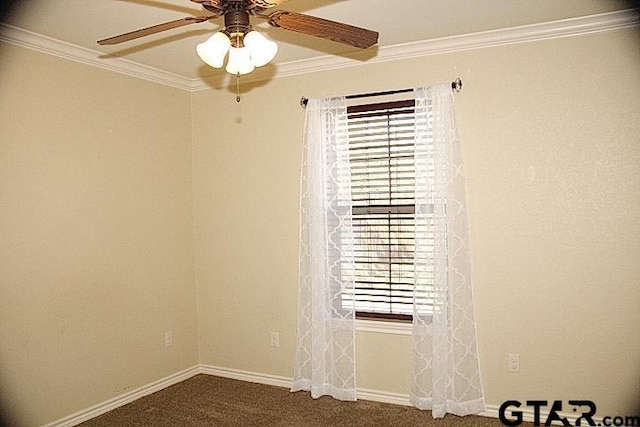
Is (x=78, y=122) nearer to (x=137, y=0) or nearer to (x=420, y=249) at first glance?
(x=137, y=0)

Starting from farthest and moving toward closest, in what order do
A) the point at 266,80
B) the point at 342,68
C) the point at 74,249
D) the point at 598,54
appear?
the point at 266,80 → the point at 342,68 → the point at 74,249 → the point at 598,54

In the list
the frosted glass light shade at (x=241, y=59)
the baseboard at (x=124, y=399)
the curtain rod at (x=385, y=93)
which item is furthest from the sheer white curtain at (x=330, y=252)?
the frosted glass light shade at (x=241, y=59)

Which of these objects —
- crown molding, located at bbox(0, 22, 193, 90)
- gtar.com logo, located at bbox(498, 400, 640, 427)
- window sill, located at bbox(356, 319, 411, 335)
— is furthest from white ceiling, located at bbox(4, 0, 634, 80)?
gtar.com logo, located at bbox(498, 400, 640, 427)

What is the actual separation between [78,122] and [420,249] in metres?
2.45

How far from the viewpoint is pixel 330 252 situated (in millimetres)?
4047

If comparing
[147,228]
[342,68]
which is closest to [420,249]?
[342,68]

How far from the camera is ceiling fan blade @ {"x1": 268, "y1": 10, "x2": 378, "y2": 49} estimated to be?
2.20 meters

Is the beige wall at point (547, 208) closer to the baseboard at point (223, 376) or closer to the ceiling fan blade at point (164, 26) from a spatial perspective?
the baseboard at point (223, 376)

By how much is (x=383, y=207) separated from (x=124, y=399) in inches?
91.1

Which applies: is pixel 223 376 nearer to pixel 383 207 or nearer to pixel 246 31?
pixel 383 207

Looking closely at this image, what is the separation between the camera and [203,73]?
4.45 metres

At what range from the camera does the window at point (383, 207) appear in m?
3.91

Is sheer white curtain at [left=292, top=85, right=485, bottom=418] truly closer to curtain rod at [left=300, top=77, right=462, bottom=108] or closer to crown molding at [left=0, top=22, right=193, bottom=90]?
curtain rod at [left=300, top=77, right=462, bottom=108]

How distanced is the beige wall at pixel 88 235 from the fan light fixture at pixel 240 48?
1796 mm
